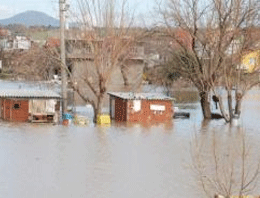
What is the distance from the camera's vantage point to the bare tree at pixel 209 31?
91.9 ft

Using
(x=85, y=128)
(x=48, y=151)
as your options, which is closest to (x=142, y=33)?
(x=85, y=128)

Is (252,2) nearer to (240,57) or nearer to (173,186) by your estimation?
(240,57)

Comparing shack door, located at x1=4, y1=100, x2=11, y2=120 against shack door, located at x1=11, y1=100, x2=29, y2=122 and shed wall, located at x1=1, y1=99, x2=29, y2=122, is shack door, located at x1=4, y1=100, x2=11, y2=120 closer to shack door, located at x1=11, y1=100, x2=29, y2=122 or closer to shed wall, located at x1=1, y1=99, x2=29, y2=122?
shed wall, located at x1=1, y1=99, x2=29, y2=122

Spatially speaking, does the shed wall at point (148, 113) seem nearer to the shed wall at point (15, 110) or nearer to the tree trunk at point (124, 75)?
the shed wall at point (15, 110)

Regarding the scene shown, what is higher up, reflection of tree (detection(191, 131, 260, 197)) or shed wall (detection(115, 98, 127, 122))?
shed wall (detection(115, 98, 127, 122))

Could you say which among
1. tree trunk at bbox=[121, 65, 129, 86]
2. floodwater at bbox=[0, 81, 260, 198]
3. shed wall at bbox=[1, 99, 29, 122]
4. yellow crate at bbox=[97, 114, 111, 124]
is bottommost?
floodwater at bbox=[0, 81, 260, 198]

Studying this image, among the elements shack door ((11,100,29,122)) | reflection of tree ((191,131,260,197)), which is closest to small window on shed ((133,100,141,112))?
reflection of tree ((191,131,260,197))

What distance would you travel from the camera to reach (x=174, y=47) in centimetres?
3984

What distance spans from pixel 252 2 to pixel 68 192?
18.0 metres

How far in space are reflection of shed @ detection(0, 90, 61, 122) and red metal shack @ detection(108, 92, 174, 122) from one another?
3246 mm

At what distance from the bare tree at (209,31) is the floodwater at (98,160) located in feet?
11.9

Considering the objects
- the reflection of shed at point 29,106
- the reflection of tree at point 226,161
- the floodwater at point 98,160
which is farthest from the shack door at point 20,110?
the reflection of tree at point 226,161

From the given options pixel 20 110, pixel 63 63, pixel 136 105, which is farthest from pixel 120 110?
pixel 20 110

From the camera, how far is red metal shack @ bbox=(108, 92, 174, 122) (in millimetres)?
Answer: 27656
